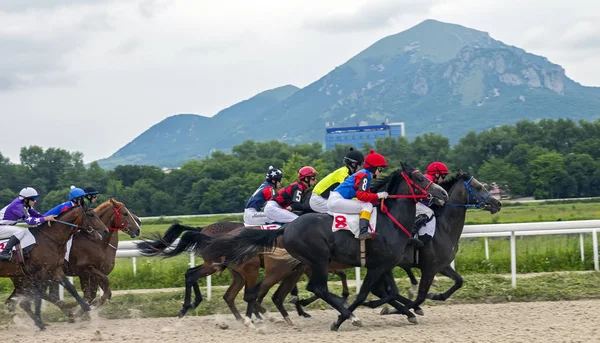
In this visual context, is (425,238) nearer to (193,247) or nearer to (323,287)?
(323,287)

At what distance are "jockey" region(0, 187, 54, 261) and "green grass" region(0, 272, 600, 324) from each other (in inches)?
40.3

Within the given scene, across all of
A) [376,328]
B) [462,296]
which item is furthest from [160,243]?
[462,296]

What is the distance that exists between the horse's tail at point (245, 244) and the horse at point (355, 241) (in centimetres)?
1

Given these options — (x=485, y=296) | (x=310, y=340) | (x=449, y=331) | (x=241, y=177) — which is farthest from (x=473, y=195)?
(x=241, y=177)

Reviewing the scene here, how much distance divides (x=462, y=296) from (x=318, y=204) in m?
2.53

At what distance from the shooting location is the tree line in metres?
44.2

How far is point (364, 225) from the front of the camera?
24.9ft

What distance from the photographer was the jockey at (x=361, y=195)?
7.65 metres

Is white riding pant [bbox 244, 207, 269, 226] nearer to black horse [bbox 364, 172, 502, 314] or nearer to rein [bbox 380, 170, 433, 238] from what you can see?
black horse [bbox 364, 172, 502, 314]

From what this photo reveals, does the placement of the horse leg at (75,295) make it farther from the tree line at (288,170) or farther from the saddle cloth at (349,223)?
the tree line at (288,170)

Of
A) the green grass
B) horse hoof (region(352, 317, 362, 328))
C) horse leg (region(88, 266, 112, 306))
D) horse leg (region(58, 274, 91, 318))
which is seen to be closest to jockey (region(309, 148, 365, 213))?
horse hoof (region(352, 317, 362, 328))

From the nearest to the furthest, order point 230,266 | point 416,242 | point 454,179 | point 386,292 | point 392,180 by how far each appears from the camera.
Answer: point 392,180 → point 230,266 → point 416,242 → point 386,292 → point 454,179

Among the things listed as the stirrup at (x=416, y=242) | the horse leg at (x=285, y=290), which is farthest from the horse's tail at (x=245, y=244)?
the stirrup at (x=416, y=242)

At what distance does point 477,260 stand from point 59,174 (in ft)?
140
